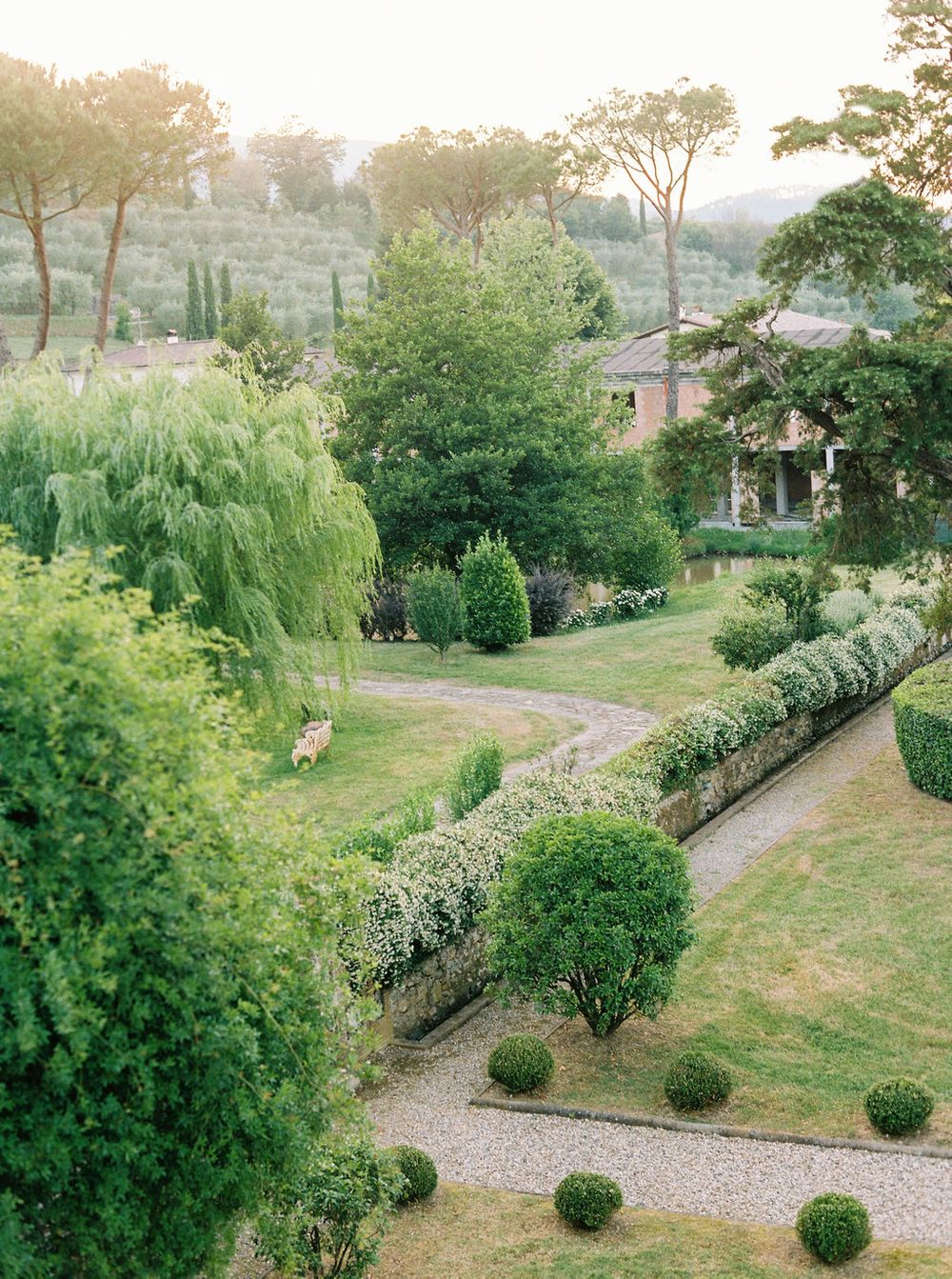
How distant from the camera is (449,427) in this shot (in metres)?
28.7

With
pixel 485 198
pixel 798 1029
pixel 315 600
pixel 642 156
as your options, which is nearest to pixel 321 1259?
pixel 798 1029

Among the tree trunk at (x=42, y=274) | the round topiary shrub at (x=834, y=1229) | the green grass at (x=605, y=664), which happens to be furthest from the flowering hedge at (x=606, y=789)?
the tree trunk at (x=42, y=274)

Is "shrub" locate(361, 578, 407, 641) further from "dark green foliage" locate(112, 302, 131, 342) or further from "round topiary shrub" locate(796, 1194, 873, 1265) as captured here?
"dark green foliage" locate(112, 302, 131, 342)

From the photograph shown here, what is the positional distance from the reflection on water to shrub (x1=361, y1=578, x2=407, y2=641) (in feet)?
21.4

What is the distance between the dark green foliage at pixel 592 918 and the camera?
10320 millimetres

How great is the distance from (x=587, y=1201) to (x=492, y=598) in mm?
18349

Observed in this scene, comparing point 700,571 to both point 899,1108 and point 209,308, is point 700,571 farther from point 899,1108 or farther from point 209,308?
point 209,308

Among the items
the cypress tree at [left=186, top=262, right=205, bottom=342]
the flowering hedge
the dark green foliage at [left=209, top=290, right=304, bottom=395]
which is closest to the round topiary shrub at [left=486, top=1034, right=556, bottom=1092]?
the flowering hedge

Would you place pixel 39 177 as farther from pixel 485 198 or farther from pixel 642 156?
pixel 485 198

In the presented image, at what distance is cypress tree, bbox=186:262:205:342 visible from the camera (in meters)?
61.5

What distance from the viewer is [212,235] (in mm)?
89875

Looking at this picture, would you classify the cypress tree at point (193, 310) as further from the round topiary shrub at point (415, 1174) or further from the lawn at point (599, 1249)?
the lawn at point (599, 1249)

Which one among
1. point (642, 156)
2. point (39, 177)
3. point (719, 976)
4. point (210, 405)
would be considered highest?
point (642, 156)

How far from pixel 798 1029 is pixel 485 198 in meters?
48.1
